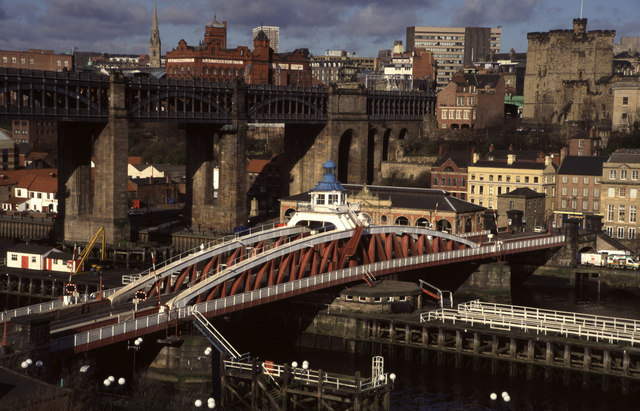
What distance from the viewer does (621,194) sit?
12794 centimetres

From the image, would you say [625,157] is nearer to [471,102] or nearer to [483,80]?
[471,102]

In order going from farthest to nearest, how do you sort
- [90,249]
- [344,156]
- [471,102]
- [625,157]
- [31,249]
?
[471,102], [344,156], [625,157], [90,249], [31,249]

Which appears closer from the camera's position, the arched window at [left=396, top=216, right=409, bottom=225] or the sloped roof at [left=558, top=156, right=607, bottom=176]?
the arched window at [left=396, top=216, right=409, bottom=225]

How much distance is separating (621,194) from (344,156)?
5487 centimetres

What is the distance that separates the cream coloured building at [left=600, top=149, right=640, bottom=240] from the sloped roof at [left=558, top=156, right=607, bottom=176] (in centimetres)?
717

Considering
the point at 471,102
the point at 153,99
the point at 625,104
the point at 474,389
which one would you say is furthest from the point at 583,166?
the point at 474,389

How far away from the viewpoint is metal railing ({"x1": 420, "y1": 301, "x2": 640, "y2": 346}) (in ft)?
257

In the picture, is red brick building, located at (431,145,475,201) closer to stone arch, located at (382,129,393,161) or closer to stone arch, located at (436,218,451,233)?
stone arch, located at (436,218,451,233)

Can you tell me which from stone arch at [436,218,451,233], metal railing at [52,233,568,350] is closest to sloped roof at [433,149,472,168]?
stone arch at [436,218,451,233]

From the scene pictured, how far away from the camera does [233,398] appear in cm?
6425

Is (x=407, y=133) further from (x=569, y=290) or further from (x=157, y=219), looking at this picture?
(x=569, y=290)

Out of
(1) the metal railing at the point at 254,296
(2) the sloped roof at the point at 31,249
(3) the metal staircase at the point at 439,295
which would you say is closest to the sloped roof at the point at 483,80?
(1) the metal railing at the point at 254,296

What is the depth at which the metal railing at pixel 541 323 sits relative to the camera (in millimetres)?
78188

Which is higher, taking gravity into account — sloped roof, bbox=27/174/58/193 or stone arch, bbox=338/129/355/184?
stone arch, bbox=338/129/355/184
